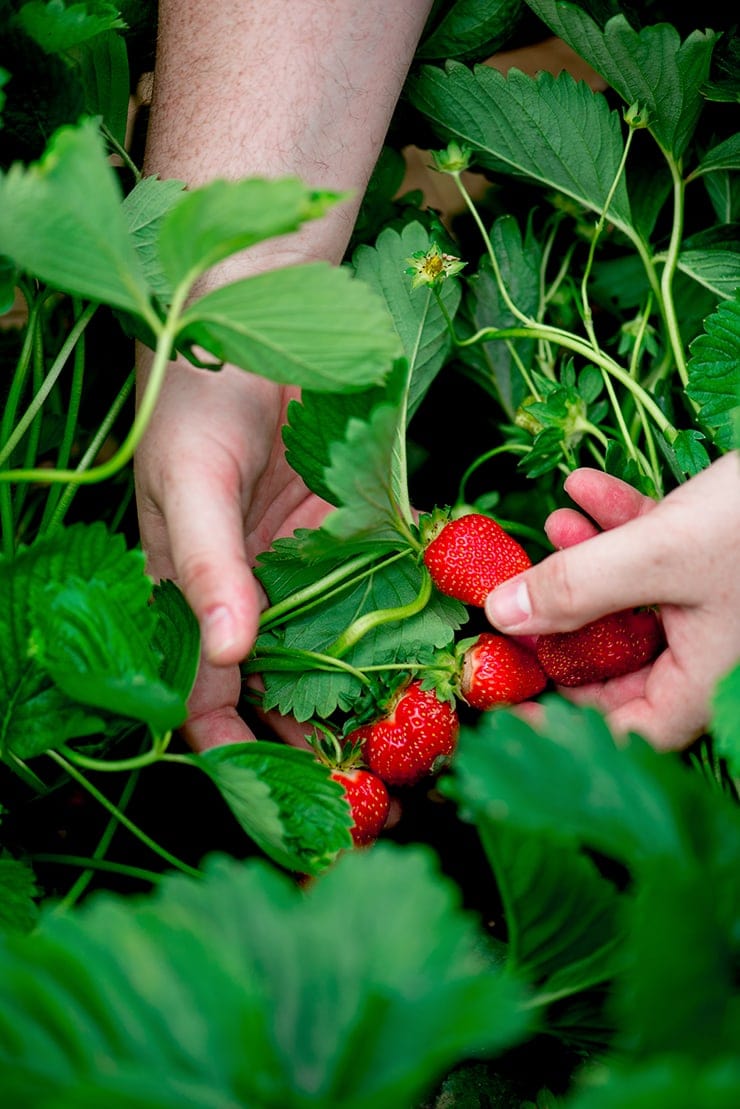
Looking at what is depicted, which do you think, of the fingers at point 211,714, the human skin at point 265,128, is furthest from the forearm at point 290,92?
the fingers at point 211,714

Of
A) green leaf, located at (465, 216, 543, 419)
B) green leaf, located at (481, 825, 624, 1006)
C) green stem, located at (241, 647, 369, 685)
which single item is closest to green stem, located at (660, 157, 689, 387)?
green leaf, located at (465, 216, 543, 419)

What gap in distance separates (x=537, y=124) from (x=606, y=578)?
1.28 ft

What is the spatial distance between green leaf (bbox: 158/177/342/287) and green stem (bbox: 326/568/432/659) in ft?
1.04

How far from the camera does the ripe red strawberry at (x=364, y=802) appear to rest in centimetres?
66

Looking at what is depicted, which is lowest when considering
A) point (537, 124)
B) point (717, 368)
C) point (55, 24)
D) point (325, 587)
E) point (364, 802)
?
point (364, 802)

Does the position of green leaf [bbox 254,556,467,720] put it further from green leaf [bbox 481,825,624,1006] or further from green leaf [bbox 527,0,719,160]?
green leaf [bbox 527,0,719,160]

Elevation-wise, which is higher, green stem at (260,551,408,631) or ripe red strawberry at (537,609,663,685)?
green stem at (260,551,408,631)

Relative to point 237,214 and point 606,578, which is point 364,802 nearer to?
point 606,578

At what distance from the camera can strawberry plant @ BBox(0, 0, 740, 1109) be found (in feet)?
0.94

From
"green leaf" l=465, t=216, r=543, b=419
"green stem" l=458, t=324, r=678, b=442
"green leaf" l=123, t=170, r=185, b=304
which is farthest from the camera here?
"green leaf" l=465, t=216, r=543, b=419

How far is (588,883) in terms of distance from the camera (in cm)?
43

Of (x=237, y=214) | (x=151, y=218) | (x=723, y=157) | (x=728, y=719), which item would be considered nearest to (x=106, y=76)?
(x=151, y=218)

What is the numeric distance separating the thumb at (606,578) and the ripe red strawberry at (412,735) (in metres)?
0.10

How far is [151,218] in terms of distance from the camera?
63 cm
